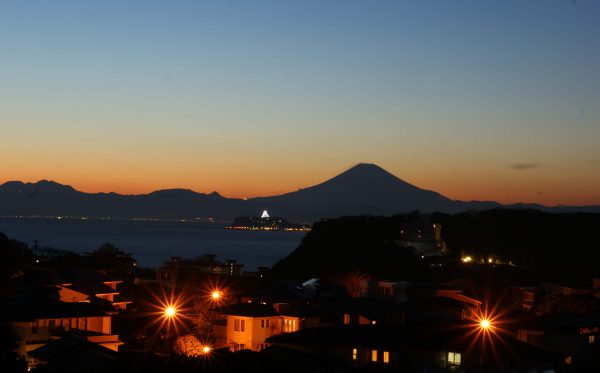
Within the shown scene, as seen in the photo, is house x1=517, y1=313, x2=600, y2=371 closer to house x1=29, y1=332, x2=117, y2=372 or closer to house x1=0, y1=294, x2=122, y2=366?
house x1=0, y1=294, x2=122, y2=366

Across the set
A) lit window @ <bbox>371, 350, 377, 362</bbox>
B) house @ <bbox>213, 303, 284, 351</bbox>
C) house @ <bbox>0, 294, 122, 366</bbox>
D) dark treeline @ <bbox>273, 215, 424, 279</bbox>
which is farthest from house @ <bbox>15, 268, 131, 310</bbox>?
dark treeline @ <bbox>273, 215, 424, 279</bbox>

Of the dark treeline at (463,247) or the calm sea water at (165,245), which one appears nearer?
the dark treeline at (463,247)

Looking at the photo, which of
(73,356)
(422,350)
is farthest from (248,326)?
(73,356)

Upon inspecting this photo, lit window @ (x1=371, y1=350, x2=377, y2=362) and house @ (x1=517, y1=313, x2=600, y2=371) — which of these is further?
house @ (x1=517, y1=313, x2=600, y2=371)

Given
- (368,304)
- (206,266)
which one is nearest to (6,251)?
(368,304)

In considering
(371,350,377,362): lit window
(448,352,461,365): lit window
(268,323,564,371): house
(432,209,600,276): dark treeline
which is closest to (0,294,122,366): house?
(268,323,564,371): house

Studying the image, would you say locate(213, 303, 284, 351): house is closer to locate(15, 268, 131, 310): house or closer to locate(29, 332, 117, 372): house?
locate(15, 268, 131, 310): house

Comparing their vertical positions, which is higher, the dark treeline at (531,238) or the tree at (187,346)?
the dark treeline at (531,238)

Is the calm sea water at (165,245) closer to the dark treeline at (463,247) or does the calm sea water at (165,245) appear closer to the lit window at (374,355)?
the dark treeline at (463,247)

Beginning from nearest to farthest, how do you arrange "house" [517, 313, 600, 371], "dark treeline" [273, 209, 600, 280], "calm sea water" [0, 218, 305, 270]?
"house" [517, 313, 600, 371]
"dark treeline" [273, 209, 600, 280]
"calm sea water" [0, 218, 305, 270]

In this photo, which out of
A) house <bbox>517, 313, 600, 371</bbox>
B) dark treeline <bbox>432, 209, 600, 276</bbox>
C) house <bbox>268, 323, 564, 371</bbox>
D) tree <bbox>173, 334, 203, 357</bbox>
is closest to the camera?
house <bbox>268, 323, 564, 371</bbox>

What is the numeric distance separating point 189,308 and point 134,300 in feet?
8.72

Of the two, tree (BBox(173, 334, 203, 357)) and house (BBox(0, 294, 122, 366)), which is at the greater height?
house (BBox(0, 294, 122, 366))

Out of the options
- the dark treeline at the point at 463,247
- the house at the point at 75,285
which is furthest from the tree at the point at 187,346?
the dark treeline at the point at 463,247
